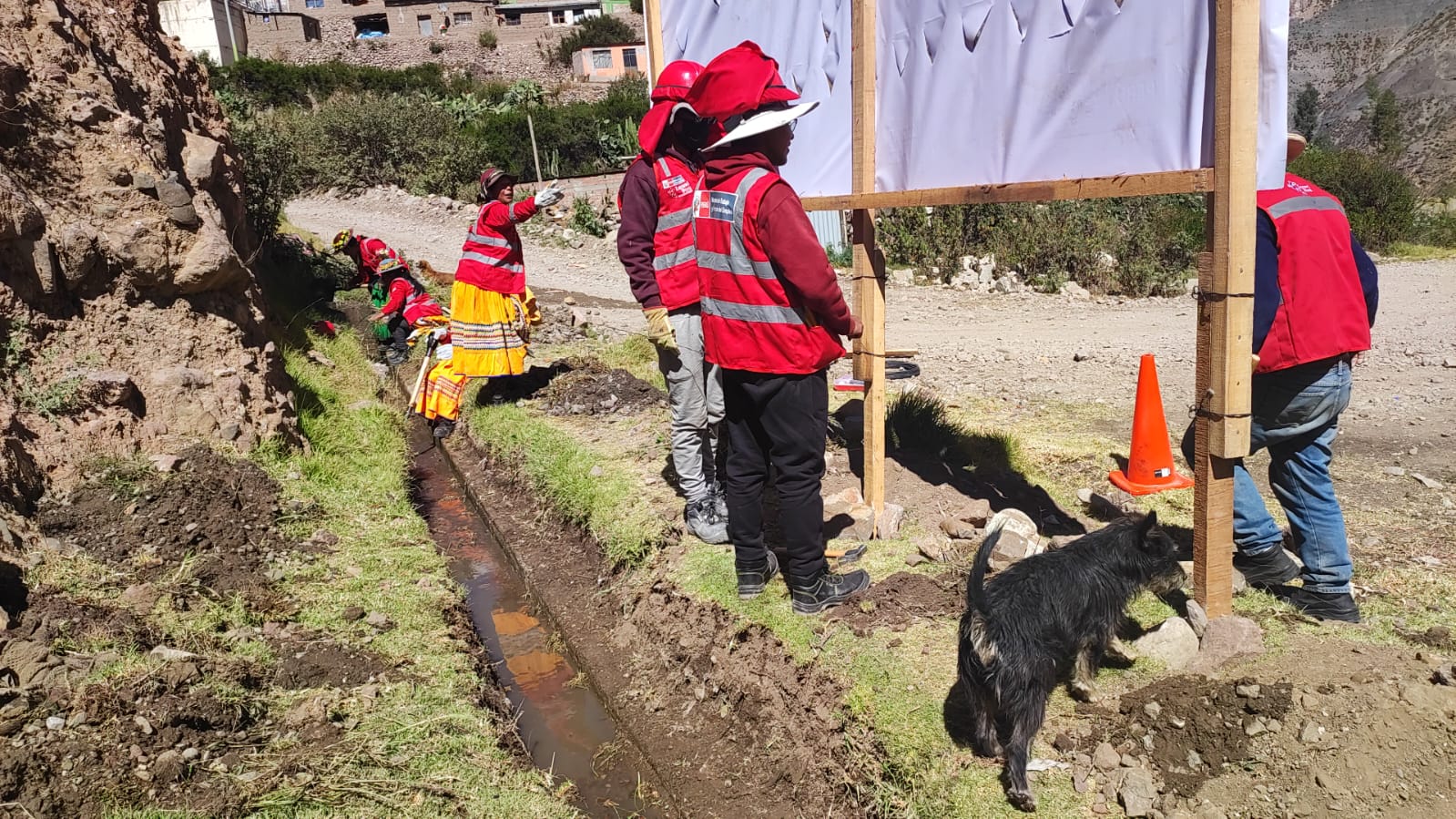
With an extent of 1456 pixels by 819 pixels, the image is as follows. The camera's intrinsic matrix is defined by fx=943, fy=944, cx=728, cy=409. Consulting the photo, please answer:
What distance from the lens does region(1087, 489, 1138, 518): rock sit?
5.01m

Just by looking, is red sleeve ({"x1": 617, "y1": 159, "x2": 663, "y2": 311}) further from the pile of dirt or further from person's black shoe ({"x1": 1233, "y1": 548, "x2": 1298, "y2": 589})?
person's black shoe ({"x1": 1233, "y1": 548, "x2": 1298, "y2": 589})

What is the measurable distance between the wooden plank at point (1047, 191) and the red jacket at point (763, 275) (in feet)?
2.47

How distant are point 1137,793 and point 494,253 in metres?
6.13

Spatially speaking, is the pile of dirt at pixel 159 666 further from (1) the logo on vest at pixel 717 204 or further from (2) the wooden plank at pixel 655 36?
(2) the wooden plank at pixel 655 36

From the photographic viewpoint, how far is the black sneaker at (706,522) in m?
4.80

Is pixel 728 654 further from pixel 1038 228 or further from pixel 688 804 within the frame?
pixel 1038 228

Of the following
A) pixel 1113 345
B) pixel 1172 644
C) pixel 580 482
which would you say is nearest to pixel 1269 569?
pixel 1172 644

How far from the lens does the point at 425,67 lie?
4247 centimetres

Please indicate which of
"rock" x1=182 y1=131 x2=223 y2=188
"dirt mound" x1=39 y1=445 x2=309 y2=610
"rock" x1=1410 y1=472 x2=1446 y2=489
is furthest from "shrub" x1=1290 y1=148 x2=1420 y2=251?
"dirt mound" x1=39 y1=445 x2=309 y2=610

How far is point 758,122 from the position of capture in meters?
3.38

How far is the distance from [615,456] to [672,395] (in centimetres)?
161

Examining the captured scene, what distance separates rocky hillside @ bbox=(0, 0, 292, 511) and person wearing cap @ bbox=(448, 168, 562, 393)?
4.79 ft

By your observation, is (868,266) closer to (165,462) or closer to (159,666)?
(159,666)

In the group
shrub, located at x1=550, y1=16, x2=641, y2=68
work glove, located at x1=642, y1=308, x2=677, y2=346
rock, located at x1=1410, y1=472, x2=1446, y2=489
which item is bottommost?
rock, located at x1=1410, y1=472, x2=1446, y2=489
